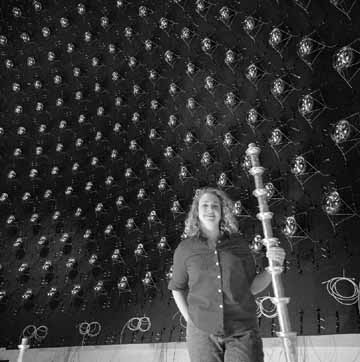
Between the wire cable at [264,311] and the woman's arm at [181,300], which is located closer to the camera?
the woman's arm at [181,300]

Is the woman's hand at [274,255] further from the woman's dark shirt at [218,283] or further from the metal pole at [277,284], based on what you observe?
the woman's dark shirt at [218,283]

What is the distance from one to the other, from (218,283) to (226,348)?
0.30m

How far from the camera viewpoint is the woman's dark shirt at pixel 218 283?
191 cm

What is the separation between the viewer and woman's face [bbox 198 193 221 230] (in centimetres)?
221

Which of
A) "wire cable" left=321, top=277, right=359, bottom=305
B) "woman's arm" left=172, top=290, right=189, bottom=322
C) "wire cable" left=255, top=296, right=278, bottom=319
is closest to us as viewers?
"woman's arm" left=172, top=290, right=189, bottom=322

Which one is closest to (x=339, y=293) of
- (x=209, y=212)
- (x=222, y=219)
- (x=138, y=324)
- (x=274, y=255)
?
(x=222, y=219)

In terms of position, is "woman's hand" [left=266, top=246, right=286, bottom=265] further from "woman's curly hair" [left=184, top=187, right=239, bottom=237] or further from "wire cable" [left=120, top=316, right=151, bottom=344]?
"wire cable" [left=120, top=316, right=151, bottom=344]

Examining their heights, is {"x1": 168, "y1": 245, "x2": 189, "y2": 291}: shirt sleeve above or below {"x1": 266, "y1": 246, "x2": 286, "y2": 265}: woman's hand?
above

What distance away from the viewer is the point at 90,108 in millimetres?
5789

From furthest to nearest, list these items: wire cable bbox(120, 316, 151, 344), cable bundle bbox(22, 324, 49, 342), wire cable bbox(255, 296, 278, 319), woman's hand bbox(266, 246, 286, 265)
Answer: cable bundle bbox(22, 324, 49, 342)
wire cable bbox(120, 316, 151, 344)
wire cable bbox(255, 296, 278, 319)
woman's hand bbox(266, 246, 286, 265)

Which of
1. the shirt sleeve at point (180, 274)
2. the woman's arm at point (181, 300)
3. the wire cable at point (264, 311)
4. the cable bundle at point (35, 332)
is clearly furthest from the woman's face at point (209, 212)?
the cable bundle at point (35, 332)

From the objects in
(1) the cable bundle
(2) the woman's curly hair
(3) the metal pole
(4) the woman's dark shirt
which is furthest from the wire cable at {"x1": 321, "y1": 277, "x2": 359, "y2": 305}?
(1) the cable bundle

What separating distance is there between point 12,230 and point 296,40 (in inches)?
183

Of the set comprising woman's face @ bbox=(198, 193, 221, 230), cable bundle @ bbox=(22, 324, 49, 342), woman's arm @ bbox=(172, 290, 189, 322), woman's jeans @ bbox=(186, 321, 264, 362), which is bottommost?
woman's jeans @ bbox=(186, 321, 264, 362)
